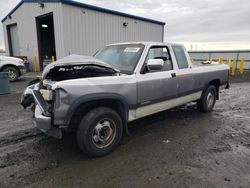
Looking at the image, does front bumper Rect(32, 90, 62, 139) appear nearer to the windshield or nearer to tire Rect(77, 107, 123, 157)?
tire Rect(77, 107, 123, 157)

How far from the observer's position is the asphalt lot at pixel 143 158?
284cm

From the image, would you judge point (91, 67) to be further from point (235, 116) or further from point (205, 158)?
point (235, 116)

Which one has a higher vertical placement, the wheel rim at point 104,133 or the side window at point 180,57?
the side window at point 180,57

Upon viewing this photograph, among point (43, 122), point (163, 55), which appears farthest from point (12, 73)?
point (43, 122)

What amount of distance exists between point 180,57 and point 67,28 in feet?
34.6

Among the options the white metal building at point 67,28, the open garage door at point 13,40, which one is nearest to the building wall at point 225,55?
the white metal building at point 67,28

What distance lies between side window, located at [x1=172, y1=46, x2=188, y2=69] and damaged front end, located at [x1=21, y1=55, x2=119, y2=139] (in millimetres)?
1912

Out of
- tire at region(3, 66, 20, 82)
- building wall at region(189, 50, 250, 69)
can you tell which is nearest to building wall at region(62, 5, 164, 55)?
tire at region(3, 66, 20, 82)

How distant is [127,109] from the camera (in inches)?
143

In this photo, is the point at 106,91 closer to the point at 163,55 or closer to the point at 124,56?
the point at 124,56

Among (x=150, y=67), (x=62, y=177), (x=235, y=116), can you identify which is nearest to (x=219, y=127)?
(x=235, y=116)

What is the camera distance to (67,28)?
1354 cm

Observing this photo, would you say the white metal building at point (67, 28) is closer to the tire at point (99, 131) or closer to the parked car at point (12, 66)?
the parked car at point (12, 66)

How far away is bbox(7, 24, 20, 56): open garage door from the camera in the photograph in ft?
61.9
